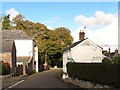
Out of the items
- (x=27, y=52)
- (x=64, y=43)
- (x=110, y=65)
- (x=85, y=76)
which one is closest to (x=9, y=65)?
(x=27, y=52)

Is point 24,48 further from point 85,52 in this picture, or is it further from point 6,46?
point 85,52

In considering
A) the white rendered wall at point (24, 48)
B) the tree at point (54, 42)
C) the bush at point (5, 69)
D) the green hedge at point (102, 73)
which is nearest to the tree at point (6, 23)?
the tree at point (54, 42)

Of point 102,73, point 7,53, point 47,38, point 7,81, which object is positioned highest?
point 47,38

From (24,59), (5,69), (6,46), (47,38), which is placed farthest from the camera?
(47,38)

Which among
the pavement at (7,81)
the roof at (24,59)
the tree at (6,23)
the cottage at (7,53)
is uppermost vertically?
the tree at (6,23)

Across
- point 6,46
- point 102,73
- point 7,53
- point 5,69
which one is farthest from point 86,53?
point 102,73

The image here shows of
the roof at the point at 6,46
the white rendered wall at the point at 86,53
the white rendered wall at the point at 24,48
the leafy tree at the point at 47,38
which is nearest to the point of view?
the white rendered wall at the point at 86,53

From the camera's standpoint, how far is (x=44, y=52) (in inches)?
4375

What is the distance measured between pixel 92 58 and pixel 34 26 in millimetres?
52587

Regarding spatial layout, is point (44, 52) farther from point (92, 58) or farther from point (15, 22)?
point (92, 58)

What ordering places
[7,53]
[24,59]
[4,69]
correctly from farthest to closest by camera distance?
[24,59], [7,53], [4,69]

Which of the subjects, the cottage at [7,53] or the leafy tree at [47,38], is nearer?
the cottage at [7,53]

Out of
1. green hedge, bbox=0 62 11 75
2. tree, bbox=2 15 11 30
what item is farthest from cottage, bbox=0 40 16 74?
tree, bbox=2 15 11 30

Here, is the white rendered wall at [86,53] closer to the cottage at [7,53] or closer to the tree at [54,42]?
the cottage at [7,53]
